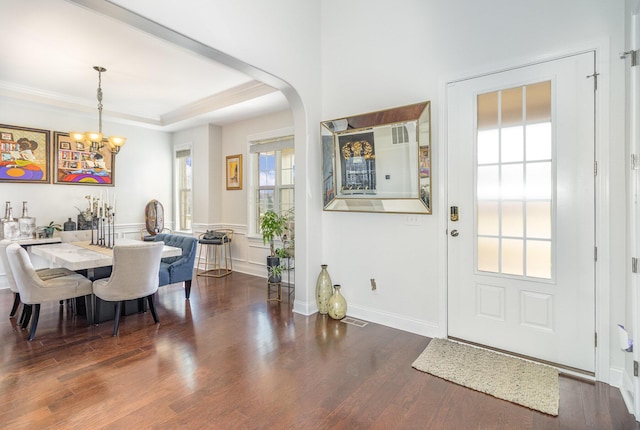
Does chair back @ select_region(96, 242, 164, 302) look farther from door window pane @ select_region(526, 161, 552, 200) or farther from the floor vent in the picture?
door window pane @ select_region(526, 161, 552, 200)

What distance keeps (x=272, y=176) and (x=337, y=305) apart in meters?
2.87

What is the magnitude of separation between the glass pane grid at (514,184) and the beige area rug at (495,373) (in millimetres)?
691

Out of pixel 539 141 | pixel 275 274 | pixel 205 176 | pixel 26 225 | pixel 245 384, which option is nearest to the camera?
pixel 245 384

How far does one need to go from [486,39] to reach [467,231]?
1629 mm

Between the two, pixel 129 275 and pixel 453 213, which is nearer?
pixel 453 213

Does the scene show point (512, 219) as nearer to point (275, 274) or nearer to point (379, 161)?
point (379, 161)

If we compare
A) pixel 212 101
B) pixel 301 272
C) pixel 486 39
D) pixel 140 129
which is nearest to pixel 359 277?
pixel 301 272

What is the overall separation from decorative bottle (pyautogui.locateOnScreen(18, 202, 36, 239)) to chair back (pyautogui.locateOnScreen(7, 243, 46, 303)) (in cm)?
228

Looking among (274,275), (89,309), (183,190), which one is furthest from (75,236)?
(274,275)

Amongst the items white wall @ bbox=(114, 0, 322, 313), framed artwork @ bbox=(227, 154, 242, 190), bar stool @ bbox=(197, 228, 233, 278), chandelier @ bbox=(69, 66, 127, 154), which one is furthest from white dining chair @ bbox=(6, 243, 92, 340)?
framed artwork @ bbox=(227, 154, 242, 190)

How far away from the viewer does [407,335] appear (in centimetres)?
311

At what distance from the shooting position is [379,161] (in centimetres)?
329

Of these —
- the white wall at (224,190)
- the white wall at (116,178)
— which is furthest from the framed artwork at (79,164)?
the white wall at (224,190)

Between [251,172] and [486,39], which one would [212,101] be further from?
[486,39]
